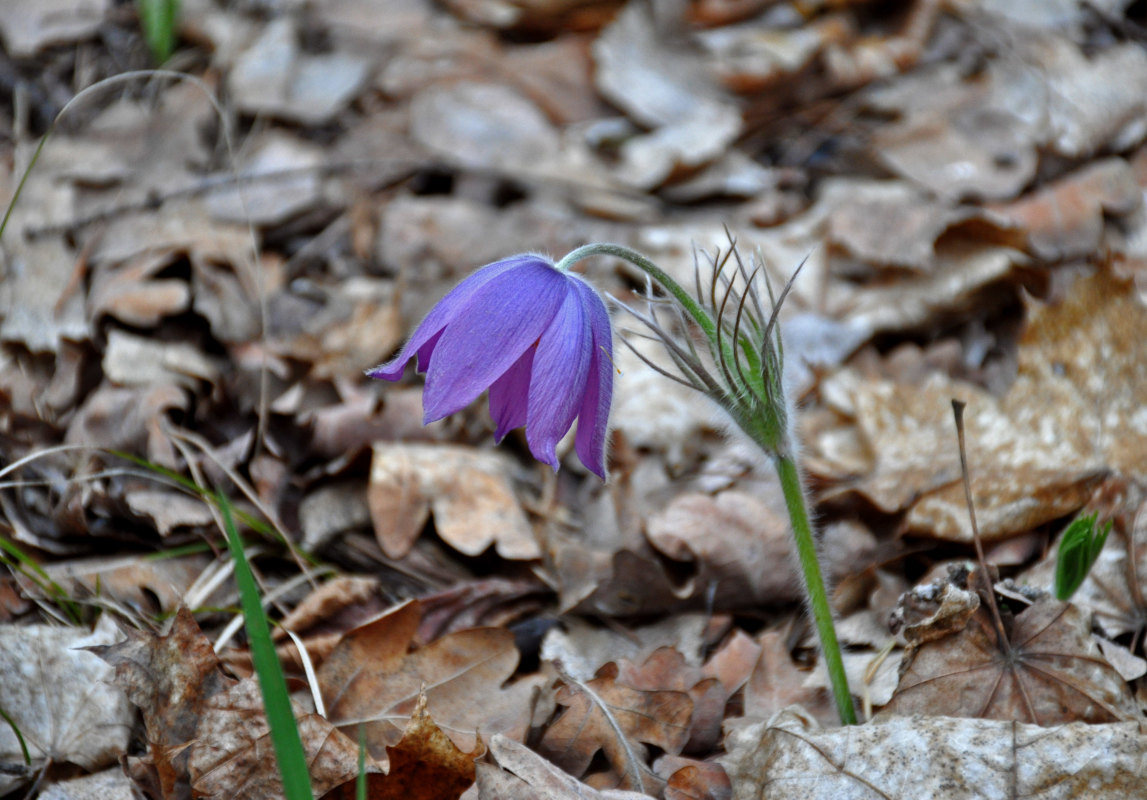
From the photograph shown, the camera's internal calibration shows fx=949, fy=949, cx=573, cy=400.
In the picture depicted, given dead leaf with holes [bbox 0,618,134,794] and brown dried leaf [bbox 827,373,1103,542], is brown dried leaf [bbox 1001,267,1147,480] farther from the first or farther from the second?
dead leaf with holes [bbox 0,618,134,794]

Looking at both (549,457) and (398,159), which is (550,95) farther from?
(549,457)

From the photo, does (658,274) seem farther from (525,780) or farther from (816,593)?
(525,780)

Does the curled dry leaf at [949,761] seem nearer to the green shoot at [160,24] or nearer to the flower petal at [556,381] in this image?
the flower petal at [556,381]

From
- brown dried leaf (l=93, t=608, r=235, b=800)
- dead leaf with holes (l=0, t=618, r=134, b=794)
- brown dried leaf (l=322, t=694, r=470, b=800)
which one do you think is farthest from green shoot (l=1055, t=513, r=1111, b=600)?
dead leaf with holes (l=0, t=618, r=134, b=794)

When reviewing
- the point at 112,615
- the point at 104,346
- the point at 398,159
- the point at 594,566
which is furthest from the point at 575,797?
the point at 398,159

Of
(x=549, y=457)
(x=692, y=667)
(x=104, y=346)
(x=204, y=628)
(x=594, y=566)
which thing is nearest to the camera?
(x=549, y=457)

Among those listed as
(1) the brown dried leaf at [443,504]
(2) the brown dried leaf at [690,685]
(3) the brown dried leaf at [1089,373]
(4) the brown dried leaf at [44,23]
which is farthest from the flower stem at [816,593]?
(4) the brown dried leaf at [44,23]
